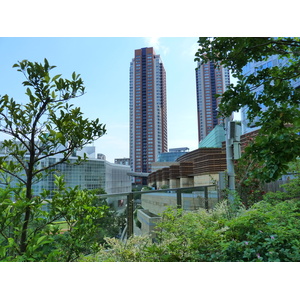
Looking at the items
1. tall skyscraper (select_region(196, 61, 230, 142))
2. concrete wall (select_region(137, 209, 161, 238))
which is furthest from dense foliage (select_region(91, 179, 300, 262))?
tall skyscraper (select_region(196, 61, 230, 142))

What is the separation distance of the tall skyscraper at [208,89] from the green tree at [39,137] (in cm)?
196

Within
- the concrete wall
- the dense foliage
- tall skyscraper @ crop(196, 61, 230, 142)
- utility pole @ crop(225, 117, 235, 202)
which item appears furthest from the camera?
utility pole @ crop(225, 117, 235, 202)

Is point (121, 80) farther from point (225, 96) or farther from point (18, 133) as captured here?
point (18, 133)

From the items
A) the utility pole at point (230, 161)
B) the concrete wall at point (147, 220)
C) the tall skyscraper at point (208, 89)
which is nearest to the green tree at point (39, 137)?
the concrete wall at point (147, 220)

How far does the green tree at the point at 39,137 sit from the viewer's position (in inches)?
53.8

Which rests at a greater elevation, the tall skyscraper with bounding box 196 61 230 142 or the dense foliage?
the tall skyscraper with bounding box 196 61 230 142

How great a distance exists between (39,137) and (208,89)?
3.60 m

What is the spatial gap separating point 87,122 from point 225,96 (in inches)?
57.3

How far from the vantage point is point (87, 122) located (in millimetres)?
1584

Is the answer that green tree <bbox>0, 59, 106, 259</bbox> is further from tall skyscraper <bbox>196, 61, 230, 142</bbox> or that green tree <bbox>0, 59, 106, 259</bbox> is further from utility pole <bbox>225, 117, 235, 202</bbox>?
utility pole <bbox>225, 117, 235, 202</bbox>

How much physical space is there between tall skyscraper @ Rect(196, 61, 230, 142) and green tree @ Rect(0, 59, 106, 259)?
196cm

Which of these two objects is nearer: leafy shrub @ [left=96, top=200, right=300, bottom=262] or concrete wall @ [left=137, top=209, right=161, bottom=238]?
leafy shrub @ [left=96, top=200, right=300, bottom=262]

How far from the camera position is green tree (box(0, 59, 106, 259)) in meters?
1.37
